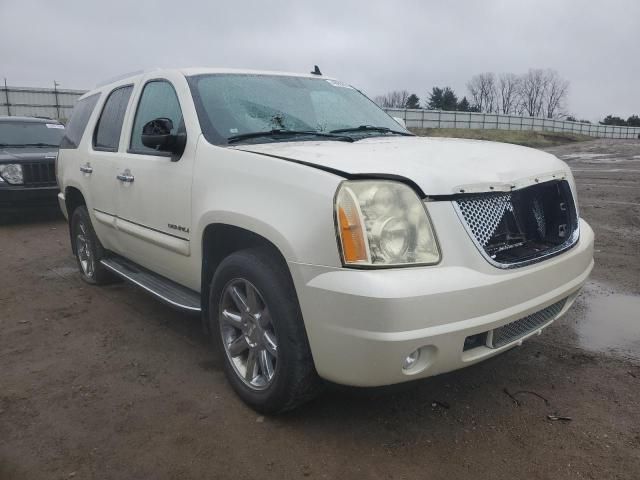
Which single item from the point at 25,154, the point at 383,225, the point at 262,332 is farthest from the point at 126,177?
the point at 25,154

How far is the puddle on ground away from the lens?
3.58 m

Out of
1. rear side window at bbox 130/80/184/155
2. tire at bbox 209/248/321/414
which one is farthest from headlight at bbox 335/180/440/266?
rear side window at bbox 130/80/184/155

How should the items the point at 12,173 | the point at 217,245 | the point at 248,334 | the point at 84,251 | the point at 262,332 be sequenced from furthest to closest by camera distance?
the point at 12,173 < the point at 84,251 < the point at 217,245 < the point at 248,334 < the point at 262,332

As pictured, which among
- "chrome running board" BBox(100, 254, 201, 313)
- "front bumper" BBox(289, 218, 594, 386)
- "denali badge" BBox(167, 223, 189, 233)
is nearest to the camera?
"front bumper" BBox(289, 218, 594, 386)

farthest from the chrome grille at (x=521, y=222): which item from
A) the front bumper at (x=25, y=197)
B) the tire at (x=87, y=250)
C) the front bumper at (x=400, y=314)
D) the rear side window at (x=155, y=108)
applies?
the front bumper at (x=25, y=197)

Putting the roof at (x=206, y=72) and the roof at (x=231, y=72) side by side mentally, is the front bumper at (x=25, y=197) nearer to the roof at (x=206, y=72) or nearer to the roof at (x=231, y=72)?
the roof at (x=206, y=72)

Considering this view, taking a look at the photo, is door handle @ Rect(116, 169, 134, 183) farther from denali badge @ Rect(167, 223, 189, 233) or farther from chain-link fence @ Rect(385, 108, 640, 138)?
chain-link fence @ Rect(385, 108, 640, 138)

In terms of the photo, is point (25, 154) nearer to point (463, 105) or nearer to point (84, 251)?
point (84, 251)

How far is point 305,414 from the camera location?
284 cm

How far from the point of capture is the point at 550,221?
2895mm

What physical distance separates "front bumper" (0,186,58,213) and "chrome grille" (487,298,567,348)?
8.07 metres

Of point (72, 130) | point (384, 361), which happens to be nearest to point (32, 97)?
point (72, 130)

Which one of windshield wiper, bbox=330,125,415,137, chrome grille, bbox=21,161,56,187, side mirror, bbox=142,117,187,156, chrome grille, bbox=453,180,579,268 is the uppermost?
windshield wiper, bbox=330,125,415,137

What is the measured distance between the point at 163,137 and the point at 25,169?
21.1 feet
